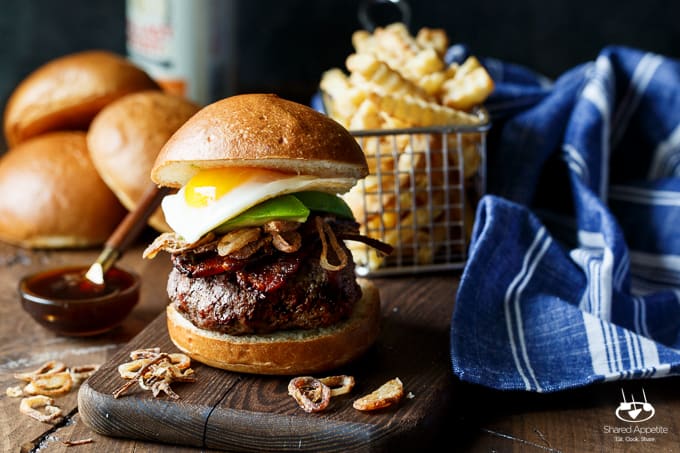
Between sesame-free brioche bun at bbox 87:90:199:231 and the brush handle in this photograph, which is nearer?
the brush handle

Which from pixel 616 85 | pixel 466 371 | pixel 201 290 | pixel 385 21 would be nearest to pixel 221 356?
pixel 201 290

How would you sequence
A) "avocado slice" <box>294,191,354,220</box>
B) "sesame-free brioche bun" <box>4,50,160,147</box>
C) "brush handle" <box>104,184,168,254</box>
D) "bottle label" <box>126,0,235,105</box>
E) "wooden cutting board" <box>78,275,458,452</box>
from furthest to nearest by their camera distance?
"bottle label" <box>126,0,235,105</box> < "sesame-free brioche bun" <box>4,50,160,147</box> < "brush handle" <box>104,184,168,254</box> < "avocado slice" <box>294,191,354,220</box> < "wooden cutting board" <box>78,275,458,452</box>

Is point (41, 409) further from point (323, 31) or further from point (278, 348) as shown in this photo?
point (323, 31)

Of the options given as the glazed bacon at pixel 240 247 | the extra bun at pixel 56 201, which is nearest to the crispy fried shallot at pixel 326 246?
the glazed bacon at pixel 240 247


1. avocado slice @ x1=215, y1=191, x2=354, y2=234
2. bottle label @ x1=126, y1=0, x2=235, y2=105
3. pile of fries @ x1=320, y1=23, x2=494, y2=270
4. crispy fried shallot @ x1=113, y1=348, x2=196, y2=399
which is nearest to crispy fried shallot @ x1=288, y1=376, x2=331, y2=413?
crispy fried shallot @ x1=113, y1=348, x2=196, y2=399

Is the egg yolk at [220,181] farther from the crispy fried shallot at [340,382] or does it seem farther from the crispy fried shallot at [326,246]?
the crispy fried shallot at [340,382]

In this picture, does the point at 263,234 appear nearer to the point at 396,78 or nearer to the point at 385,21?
the point at 396,78

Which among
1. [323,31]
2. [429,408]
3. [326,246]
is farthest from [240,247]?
[323,31]

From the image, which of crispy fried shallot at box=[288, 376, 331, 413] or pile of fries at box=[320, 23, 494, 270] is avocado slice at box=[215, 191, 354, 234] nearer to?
crispy fried shallot at box=[288, 376, 331, 413]
